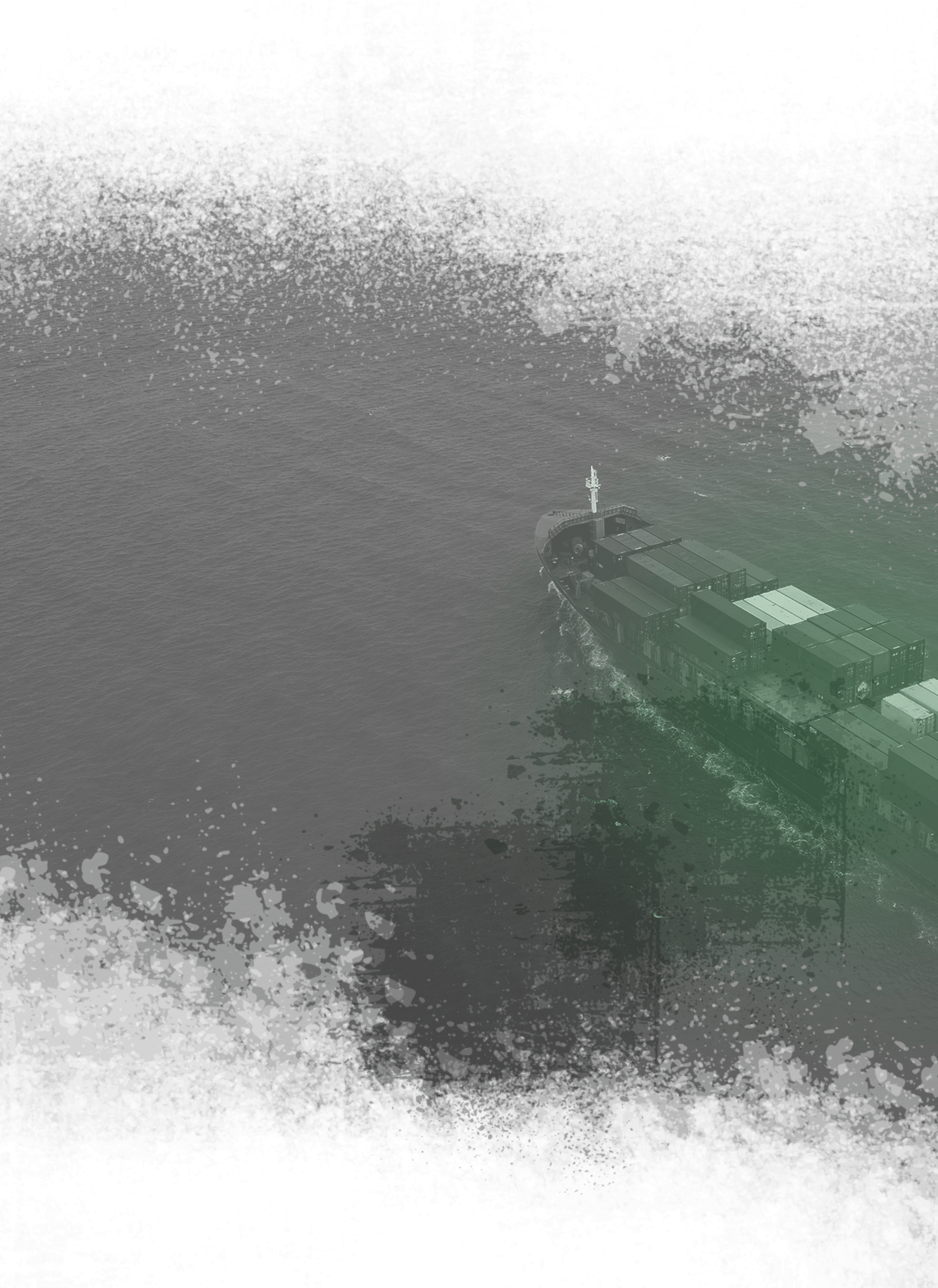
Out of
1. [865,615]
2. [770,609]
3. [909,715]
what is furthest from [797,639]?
[909,715]

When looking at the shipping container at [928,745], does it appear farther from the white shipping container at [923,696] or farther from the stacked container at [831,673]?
the stacked container at [831,673]

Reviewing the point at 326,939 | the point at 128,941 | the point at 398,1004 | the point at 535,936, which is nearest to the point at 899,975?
the point at 535,936

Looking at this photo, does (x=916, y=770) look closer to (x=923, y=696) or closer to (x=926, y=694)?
(x=923, y=696)

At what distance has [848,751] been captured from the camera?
369ft

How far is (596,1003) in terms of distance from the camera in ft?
320

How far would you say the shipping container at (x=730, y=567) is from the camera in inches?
5477

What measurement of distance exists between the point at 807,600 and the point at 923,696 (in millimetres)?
21119

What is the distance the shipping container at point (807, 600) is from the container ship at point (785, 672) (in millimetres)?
254

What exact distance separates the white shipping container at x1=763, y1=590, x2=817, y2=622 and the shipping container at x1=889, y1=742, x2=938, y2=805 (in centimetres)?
2427

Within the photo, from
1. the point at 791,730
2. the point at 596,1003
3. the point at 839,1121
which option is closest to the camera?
the point at 839,1121

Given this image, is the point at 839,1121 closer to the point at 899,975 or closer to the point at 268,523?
the point at 899,975

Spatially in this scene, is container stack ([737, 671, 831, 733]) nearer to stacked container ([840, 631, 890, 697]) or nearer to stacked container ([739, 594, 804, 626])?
stacked container ([840, 631, 890, 697])

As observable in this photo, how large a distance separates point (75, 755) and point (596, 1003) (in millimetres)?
65652

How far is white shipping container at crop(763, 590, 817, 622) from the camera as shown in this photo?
132750 mm
